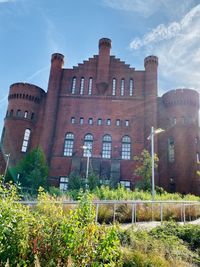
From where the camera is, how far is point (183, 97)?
115 ft

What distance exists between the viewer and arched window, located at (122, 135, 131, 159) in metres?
34.2

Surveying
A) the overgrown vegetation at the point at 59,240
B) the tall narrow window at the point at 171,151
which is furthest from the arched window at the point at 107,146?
the overgrown vegetation at the point at 59,240

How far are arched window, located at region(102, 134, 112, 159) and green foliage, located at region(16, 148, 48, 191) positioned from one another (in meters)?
7.70

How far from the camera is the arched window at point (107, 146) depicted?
34.3 m

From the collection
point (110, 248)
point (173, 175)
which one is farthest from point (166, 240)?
point (173, 175)

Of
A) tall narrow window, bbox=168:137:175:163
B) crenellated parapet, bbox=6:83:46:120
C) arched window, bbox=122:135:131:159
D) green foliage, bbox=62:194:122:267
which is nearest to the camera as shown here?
green foliage, bbox=62:194:122:267

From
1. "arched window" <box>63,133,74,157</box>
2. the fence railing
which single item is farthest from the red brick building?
the fence railing

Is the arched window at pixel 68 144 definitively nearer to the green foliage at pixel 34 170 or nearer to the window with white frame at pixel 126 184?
the green foliage at pixel 34 170

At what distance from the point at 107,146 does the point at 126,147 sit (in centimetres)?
248

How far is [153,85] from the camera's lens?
3584 cm

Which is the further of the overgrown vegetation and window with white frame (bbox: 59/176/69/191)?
window with white frame (bbox: 59/176/69/191)

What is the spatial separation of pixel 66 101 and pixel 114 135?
323 inches

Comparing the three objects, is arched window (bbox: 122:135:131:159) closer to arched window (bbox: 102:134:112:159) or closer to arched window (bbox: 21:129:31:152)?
arched window (bbox: 102:134:112:159)

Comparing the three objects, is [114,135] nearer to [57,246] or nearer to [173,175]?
[173,175]
